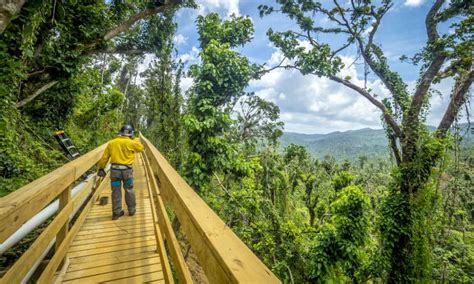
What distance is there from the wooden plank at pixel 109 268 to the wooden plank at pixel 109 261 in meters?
0.04

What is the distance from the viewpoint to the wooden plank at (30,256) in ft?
3.69

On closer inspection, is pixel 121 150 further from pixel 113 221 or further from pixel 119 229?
pixel 119 229

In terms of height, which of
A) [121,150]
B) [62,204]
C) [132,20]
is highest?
[132,20]

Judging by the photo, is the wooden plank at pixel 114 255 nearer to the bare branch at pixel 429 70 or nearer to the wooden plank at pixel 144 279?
the wooden plank at pixel 144 279

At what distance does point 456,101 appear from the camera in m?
6.98

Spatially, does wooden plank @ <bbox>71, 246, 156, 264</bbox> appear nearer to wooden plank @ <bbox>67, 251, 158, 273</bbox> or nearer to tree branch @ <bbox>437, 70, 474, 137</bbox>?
wooden plank @ <bbox>67, 251, 158, 273</bbox>

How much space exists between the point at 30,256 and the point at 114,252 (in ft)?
4.55

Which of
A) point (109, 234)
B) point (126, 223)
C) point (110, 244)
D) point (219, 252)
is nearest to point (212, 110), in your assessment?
point (126, 223)

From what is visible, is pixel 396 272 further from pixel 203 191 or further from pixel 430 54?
pixel 430 54

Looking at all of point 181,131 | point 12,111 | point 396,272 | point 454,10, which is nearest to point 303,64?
point 454,10

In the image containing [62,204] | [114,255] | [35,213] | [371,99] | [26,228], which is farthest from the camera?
[371,99]

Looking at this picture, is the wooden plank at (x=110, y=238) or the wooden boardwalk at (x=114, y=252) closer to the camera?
the wooden boardwalk at (x=114, y=252)

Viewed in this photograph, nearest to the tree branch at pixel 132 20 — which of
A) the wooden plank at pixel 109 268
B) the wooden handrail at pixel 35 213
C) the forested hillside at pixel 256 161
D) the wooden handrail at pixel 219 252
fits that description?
the forested hillside at pixel 256 161

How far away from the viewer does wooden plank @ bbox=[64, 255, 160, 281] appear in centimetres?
206
